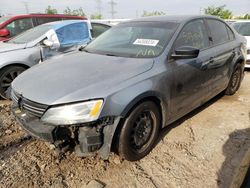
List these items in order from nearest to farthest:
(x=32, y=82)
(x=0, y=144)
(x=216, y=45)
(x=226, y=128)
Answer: (x=32, y=82) → (x=0, y=144) → (x=226, y=128) → (x=216, y=45)

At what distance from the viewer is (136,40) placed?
3.31 metres

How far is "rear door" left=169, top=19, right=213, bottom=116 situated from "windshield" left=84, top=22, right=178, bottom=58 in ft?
0.66

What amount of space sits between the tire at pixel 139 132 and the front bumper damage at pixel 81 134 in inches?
7.1

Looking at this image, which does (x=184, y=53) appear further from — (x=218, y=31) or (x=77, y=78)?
(x=218, y=31)

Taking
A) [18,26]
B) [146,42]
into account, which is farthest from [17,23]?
[146,42]

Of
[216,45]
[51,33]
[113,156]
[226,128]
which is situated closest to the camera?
[113,156]

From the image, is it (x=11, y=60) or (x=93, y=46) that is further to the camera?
(x=11, y=60)

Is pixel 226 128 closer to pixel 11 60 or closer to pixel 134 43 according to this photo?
pixel 134 43

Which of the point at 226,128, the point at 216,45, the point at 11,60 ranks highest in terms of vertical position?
the point at 216,45

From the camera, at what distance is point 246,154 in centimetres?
294

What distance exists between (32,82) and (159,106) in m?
1.47

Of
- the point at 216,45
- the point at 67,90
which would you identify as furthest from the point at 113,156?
the point at 216,45

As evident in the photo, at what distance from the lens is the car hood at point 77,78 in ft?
7.52

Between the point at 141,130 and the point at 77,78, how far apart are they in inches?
36.7
